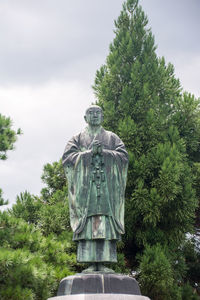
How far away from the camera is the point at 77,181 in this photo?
24.7 ft

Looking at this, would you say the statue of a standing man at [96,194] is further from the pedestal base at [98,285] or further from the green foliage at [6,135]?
the green foliage at [6,135]

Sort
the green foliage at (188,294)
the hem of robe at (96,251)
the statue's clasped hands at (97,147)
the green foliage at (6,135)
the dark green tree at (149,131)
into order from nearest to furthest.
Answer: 1. the hem of robe at (96,251)
2. the statue's clasped hands at (97,147)
3. the green foliage at (6,135)
4. the dark green tree at (149,131)
5. the green foliage at (188,294)

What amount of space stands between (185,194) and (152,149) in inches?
72.9

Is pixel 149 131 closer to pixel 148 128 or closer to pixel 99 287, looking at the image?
pixel 148 128

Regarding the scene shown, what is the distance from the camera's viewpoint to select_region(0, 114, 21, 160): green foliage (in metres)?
9.48

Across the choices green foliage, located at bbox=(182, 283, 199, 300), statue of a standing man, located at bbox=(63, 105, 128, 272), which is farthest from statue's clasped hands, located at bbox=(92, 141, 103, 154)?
green foliage, located at bbox=(182, 283, 199, 300)

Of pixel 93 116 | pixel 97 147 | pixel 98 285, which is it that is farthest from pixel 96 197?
pixel 93 116

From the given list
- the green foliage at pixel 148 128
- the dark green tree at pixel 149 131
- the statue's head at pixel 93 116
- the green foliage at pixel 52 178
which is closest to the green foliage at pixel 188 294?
the dark green tree at pixel 149 131

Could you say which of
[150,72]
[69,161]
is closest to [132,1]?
[150,72]

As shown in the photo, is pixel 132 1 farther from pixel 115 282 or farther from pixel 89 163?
pixel 115 282

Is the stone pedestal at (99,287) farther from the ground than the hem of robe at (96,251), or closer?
closer

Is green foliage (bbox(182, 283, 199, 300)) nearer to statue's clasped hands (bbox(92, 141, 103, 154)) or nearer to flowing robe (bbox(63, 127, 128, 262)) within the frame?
flowing robe (bbox(63, 127, 128, 262))

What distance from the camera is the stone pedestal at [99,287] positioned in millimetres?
6277

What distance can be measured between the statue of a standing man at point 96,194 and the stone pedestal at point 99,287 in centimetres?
45
